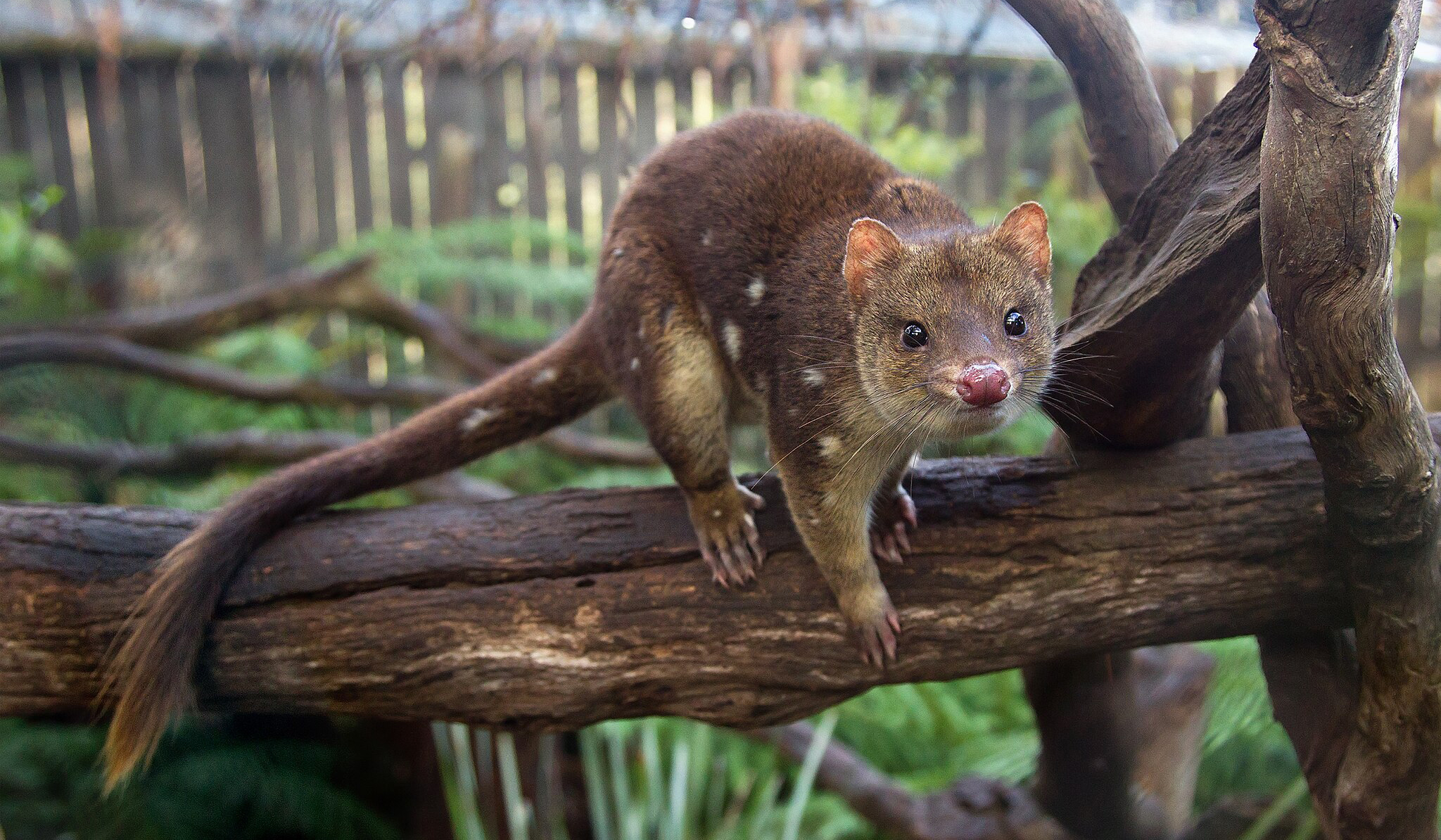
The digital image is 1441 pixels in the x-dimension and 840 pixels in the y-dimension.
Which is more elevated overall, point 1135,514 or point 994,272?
point 994,272

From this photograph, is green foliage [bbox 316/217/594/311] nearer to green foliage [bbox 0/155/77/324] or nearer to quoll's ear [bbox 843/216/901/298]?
green foliage [bbox 0/155/77/324]

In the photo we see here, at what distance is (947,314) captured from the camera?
2.62m

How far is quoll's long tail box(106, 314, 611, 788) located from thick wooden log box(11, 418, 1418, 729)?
11cm

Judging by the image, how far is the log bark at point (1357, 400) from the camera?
1.88m

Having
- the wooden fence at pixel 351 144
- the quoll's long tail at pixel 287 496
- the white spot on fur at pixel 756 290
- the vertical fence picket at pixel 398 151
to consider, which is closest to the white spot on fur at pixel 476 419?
the quoll's long tail at pixel 287 496

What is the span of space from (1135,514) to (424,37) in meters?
3.34

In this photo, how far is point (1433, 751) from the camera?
2.54m

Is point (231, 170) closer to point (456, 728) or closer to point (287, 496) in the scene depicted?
point (456, 728)

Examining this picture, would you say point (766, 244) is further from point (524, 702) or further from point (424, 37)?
point (424, 37)

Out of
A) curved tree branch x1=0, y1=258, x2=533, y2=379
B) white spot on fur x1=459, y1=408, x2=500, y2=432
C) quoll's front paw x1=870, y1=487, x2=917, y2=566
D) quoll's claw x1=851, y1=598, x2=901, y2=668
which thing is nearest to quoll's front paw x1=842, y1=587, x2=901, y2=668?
quoll's claw x1=851, y1=598, x2=901, y2=668

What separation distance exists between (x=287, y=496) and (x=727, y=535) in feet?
4.59

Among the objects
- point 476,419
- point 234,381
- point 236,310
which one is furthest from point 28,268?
point 476,419

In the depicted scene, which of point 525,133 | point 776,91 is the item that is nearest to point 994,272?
point 776,91

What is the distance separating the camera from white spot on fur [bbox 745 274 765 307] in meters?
3.10
